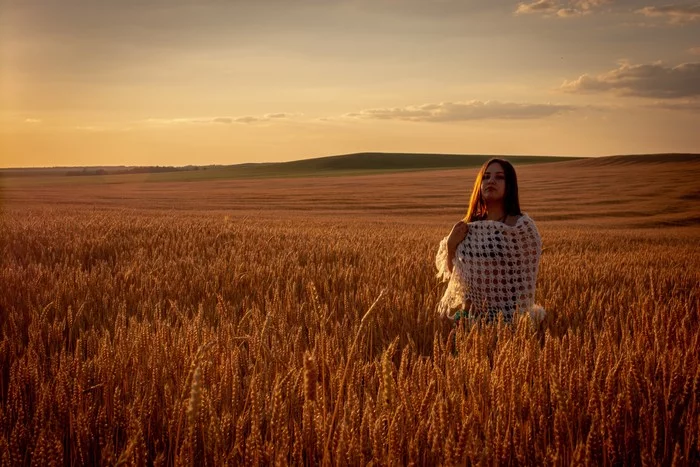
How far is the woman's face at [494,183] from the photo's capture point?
4.29 m

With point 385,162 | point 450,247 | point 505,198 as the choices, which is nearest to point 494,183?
point 505,198

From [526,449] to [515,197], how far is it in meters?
2.77

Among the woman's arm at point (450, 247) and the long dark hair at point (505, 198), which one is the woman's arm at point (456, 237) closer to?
the woman's arm at point (450, 247)

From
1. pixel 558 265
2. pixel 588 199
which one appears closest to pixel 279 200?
pixel 588 199

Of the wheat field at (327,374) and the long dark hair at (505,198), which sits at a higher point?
the long dark hair at (505,198)

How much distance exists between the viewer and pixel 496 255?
425 cm

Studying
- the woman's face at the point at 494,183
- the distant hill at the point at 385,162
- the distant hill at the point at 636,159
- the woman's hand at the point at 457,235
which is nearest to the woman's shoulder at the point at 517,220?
the woman's face at the point at 494,183

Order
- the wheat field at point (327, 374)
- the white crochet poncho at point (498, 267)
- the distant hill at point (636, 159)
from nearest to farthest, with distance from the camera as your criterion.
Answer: the wheat field at point (327, 374) → the white crochet poncho at point (498, 267) → the distant hill at point (636, 159)

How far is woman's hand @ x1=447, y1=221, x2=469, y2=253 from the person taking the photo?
430 cm

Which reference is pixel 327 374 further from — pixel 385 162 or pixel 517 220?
pixel 385 162

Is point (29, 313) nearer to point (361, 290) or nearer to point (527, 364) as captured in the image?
point (361, 290)

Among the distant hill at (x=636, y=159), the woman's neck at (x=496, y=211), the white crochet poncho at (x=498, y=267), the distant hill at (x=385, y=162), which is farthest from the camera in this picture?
the distant hill at (x=385, y=162)

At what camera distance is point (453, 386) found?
2.34 metres

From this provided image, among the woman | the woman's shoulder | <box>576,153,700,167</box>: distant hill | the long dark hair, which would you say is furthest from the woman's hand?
<box>576,153,700,167</box>: distant hill
